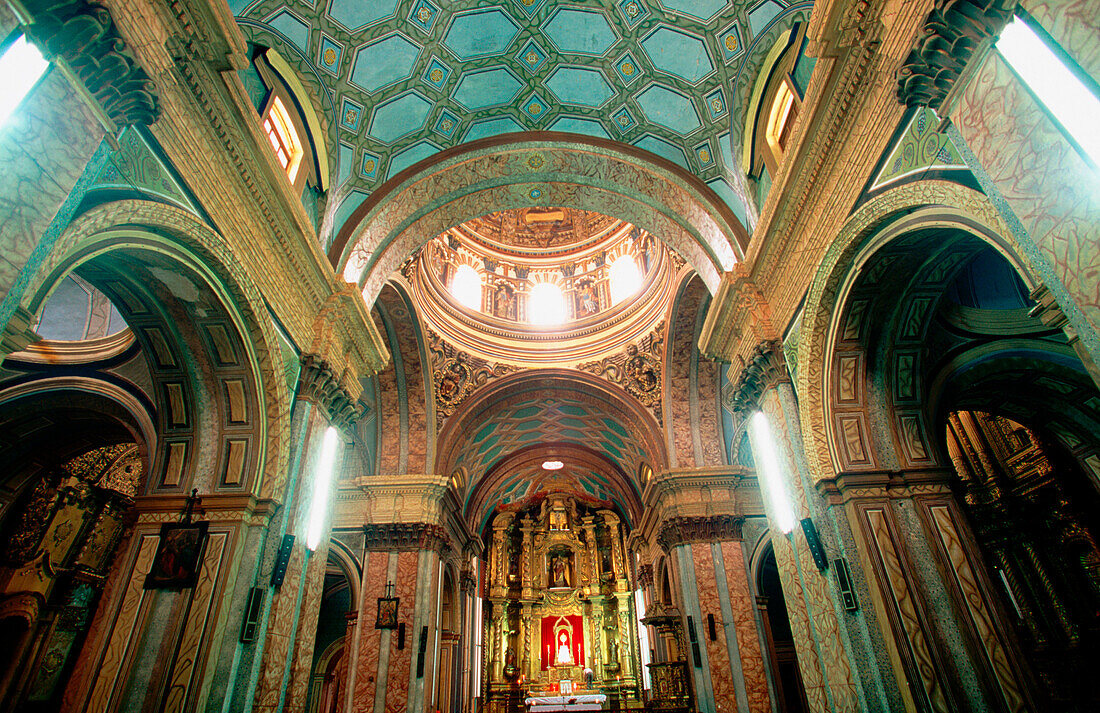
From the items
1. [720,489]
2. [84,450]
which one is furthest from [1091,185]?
[84,450]

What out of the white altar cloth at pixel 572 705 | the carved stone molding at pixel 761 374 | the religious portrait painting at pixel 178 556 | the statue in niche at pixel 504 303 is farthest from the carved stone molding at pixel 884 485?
the statue in niche at pixel 504 303

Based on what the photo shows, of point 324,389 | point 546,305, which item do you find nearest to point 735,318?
point 324,389

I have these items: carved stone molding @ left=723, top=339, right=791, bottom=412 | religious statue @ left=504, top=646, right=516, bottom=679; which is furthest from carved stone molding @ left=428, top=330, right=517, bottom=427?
religious statue @ left=504, top=646, right=516, bottom=679

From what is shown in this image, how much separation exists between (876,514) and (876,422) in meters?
1.13

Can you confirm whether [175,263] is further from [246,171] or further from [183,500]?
[183,500]

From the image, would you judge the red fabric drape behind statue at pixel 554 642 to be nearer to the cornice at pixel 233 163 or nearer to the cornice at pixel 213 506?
the cornice at pixel 233 163

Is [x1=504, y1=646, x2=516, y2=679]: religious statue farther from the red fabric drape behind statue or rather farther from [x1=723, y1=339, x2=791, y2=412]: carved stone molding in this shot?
[x1=723, y1=339, x2=791, y2=412]: carved stone molding

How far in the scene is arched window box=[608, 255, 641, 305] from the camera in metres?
17.1

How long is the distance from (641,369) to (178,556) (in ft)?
38.7

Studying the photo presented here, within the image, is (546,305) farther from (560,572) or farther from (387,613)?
(560,572)

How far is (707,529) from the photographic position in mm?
13852

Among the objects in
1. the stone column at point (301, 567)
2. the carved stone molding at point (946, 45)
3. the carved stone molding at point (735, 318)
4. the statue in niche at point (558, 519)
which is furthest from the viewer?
the statue in niche at point (558, 519)

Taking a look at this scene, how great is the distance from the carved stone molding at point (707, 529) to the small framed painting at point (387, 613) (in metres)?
6.76

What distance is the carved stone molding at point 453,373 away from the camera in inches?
603
